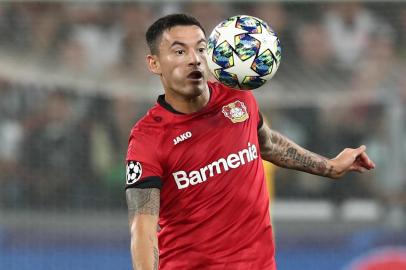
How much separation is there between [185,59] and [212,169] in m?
0.62

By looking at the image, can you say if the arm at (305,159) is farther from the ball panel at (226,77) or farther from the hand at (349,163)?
the ball panel at (226,77)

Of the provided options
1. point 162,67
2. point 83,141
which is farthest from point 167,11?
point 162,67

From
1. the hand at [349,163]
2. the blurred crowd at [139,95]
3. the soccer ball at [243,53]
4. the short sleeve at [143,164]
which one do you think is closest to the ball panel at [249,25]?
the soccer ball at [243,53]

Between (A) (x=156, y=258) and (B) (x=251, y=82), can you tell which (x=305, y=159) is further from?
(A) (x=156, y=258)

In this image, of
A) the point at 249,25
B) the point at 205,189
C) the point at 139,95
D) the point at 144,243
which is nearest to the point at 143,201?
the point at 144,243

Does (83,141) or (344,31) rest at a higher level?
(344,31)

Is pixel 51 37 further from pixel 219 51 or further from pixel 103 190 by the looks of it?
pixel 219 51

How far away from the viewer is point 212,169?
18.8 feet

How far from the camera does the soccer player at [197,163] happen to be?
5.70 meters

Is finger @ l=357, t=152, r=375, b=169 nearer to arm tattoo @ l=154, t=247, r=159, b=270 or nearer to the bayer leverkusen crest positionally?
the bayer leverkusen crest

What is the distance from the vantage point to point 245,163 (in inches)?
230

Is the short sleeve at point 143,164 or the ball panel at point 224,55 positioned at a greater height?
the ball panel at point 224,55

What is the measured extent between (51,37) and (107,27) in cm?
64

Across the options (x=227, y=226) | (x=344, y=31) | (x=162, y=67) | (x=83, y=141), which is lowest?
(x=227, y=226)
